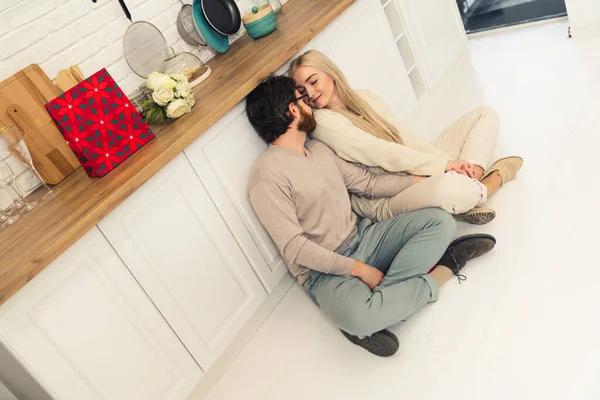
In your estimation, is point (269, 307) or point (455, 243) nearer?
point (455, 243)

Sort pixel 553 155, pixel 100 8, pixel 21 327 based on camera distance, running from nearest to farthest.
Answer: pixel 21 327 → pixel 100 8 → pixel 553 155

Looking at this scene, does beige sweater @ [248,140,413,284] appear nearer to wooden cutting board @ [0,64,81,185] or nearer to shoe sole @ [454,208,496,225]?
shoe sole @ [454,208,496,225]

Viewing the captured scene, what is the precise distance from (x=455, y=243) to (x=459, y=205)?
0.14 metres

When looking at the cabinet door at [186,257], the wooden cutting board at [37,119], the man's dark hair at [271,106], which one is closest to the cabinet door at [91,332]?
the cabinet door at [186,257]

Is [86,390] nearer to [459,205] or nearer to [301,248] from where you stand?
[301,248]

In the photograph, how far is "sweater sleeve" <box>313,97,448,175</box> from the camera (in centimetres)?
213

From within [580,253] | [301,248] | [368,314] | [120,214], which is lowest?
[580,253]

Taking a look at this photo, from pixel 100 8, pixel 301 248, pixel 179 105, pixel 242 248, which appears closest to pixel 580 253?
pixel 301 248

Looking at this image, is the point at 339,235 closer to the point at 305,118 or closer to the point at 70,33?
the point at 305,118

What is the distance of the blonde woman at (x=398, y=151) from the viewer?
6.73 ft

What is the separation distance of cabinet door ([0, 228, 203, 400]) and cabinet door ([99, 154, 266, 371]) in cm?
5

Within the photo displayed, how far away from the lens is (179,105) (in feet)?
6.47

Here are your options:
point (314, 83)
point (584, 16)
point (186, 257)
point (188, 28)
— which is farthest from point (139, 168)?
point (584, 16)

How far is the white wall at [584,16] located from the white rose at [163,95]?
234cm
